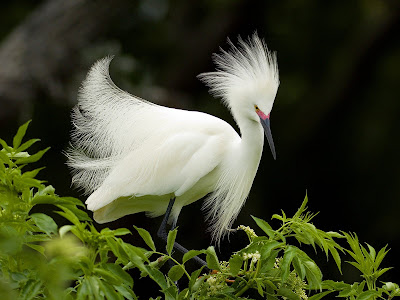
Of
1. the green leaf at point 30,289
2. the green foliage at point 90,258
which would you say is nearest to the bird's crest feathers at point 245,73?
the green foliage at point 90,258

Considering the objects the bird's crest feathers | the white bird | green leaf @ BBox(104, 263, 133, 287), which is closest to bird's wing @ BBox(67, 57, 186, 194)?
the white bird

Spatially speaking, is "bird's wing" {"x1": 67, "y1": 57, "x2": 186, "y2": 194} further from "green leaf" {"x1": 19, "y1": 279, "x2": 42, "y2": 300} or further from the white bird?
"green leaf" {"x1": 19, "y1": 279, "x2": 42, "y2": 300}

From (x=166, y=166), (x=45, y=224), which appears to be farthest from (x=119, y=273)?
(x=166, y=166)

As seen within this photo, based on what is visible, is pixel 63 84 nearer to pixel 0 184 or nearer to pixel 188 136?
pixel 188 136

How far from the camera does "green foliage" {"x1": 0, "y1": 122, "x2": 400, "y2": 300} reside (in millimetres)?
936

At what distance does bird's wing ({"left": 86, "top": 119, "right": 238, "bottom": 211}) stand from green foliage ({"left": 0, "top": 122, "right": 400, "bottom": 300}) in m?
0.91

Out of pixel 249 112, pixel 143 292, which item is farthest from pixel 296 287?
pixel 143 292

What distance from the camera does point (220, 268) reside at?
1.35 metres

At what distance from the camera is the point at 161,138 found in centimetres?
243

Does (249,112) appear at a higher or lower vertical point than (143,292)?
higher

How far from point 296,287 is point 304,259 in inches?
5.3

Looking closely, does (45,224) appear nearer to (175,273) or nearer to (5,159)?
(5,159)

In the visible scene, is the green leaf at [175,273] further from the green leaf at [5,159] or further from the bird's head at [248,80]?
the bird's head at [248,80]

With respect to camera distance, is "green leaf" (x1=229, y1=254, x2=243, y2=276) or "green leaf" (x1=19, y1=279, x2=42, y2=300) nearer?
"green leaf" (x1=19, y1=279, x2=42, y2=300)
